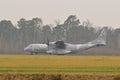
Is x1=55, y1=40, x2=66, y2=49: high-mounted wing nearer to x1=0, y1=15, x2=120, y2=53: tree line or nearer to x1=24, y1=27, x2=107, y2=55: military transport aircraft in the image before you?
x1=24, y1=27, x2=107, y2=55: military transport aircraft

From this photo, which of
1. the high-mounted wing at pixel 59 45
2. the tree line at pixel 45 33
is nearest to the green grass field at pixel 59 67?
the high-mounted wing at pixel 59 45

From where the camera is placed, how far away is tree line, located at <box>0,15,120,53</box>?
181 metres

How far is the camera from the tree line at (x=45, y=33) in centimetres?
18079

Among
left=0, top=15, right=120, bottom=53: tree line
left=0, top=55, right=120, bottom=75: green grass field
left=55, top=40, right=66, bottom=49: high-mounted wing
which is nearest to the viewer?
left=0, top=55, right=120, bottom=75: green grass field

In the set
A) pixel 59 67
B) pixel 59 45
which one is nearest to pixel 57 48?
pixel 59 45

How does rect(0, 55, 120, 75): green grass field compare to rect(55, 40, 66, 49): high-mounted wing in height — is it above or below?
below

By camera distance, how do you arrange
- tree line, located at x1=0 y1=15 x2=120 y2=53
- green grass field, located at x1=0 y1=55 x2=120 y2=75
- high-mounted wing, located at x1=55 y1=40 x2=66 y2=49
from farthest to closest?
tree line, located at x1=0 y1=15 x2=120 y2=53, high-mounted wing, located at x1=55 y1=40 x2=66 y2=49, green grass field, located at x1=0 y1=55 x2=120 y2=75

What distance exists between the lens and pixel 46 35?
18638cm

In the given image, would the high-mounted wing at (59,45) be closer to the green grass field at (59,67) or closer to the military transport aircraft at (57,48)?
the military transport aircraft at (57,48)

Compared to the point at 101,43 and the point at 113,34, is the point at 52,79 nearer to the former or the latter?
the point at 101,43

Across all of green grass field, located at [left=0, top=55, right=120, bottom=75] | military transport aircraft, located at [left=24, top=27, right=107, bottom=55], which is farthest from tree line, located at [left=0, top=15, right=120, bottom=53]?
green grass field, located at [left=0, top=55, right=120, bottom=75]

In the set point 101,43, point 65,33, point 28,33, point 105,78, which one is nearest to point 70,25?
point 65,33

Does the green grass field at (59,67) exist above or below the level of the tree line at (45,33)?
below

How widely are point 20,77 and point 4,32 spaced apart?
526 feet
